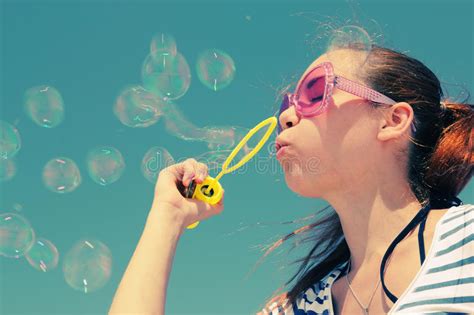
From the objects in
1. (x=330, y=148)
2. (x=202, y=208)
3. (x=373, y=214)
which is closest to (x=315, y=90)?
(x=330, y=148)

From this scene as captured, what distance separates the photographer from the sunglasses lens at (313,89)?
12.4 feet

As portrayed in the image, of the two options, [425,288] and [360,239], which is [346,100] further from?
[425,288]

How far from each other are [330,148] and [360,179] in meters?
0.26

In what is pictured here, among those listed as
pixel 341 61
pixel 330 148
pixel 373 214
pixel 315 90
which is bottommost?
pixel 373 214

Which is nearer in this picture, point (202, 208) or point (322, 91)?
point (202, 208)

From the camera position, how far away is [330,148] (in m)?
3.58

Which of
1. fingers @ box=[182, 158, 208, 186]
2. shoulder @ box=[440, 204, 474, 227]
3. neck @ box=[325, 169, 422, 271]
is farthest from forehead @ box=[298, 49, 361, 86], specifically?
shoulder @ box=[440, 204, 474, 227]

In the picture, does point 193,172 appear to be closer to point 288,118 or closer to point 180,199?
point 180,199

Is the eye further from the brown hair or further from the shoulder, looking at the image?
the shoulder

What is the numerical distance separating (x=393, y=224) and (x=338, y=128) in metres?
0.67

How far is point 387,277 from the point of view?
3168mm

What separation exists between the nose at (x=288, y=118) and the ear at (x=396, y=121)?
54cm

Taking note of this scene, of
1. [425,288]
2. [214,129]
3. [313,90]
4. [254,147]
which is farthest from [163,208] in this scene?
[214,129]

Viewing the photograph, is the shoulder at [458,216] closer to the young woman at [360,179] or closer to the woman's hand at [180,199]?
the young woman at [360,179]
